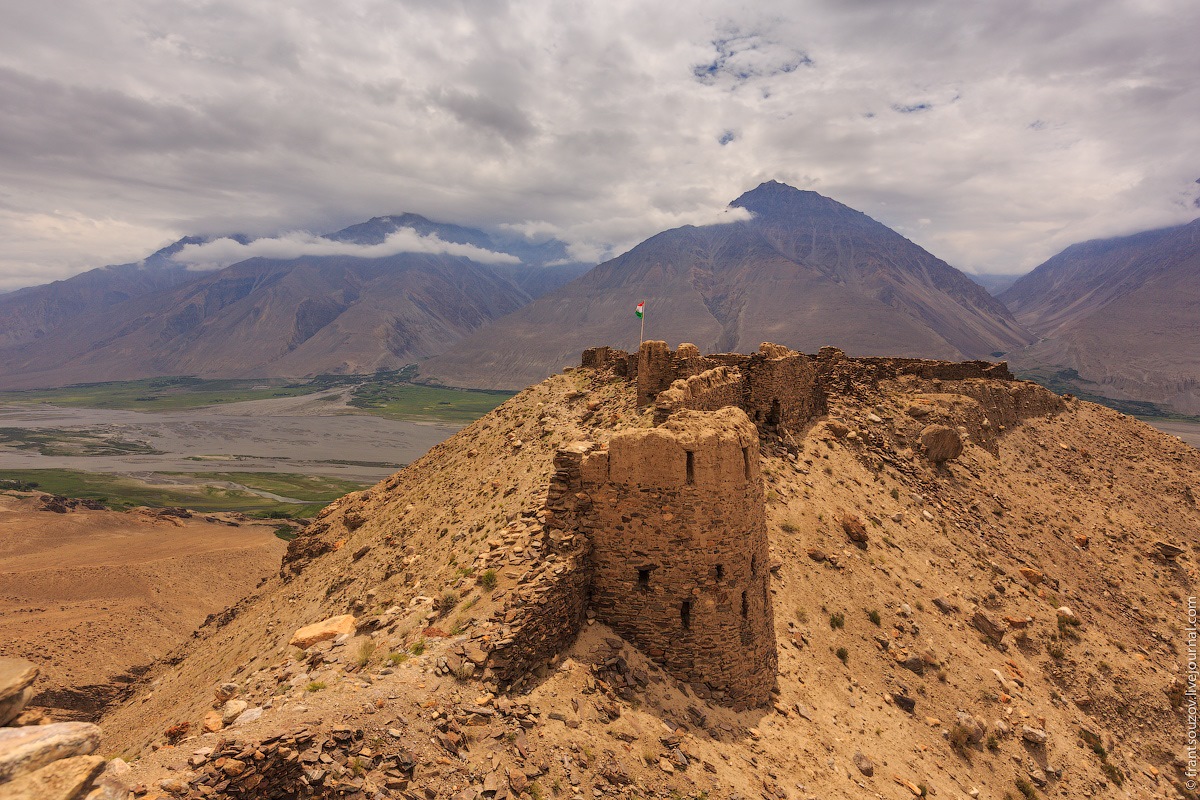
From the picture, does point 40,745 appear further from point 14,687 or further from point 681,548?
point 681,548

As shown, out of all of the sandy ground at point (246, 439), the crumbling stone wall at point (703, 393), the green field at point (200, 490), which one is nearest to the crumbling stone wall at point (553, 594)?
the crumbling stone wall at point (703, 393)

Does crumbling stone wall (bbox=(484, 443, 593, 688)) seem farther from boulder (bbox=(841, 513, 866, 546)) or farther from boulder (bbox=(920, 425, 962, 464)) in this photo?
boulder (bbox=(920, 425, 962, 464))

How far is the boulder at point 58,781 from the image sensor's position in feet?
16.3

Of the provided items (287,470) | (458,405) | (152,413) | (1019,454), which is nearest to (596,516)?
(1019,454)

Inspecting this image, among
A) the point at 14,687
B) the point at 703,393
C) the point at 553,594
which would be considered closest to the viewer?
the point at 14,687

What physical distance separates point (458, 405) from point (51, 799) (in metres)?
200

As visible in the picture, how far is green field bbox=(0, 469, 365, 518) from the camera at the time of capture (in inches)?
3017

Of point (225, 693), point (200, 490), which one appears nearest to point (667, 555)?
point (225, 693)

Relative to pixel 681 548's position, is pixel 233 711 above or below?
below

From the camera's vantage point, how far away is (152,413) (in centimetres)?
19175

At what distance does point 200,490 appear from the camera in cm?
8662

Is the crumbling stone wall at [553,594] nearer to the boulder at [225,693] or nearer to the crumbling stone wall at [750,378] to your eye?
the boulder at [225,693]

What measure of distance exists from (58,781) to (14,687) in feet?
3.48

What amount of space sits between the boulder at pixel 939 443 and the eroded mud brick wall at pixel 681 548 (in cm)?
1751
